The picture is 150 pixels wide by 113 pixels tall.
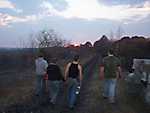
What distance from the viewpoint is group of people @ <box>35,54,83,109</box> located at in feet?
40.4

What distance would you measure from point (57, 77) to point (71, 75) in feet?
2.26

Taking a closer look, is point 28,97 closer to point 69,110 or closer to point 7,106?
point 7,106

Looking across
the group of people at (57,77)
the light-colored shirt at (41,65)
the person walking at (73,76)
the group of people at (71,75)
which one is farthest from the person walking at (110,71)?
the light-colored shirt at (41,65)

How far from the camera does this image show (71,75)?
12.3 meters

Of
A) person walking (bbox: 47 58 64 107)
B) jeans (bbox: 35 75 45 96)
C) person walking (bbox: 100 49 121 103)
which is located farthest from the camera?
jeans (bbox: 35 75 45 96)

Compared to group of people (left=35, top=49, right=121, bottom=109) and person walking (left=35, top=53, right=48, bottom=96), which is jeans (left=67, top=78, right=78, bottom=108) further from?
person walking (left=35, top=53, right=48, bottom=96)

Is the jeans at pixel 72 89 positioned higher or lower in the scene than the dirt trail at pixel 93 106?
higher

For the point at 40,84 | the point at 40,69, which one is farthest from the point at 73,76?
the point at 40,84

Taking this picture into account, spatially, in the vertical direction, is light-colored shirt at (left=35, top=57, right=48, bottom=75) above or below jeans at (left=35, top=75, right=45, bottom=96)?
above

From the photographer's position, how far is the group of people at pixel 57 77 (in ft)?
40.4

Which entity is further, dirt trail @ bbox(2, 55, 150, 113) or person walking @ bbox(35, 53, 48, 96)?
person walking @ bbox(35, 53, 48, 96)

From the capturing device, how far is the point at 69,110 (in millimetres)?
12109

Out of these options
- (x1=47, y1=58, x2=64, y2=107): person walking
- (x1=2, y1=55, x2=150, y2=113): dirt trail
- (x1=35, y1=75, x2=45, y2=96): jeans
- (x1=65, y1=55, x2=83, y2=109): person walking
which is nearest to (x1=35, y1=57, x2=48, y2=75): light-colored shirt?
(x1=35, y1=75, x2=45, y2=96): jeans

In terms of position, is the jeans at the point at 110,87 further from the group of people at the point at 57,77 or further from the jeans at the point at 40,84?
the jeans at the point at 40,84
